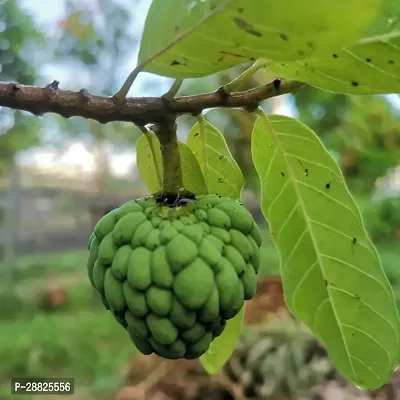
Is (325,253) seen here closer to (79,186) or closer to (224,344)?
(224,344)

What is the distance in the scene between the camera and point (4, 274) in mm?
6141

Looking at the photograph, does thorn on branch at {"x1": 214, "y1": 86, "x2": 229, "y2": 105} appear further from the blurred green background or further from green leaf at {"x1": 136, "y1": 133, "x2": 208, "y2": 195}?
the blurred green background

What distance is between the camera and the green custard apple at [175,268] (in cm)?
58

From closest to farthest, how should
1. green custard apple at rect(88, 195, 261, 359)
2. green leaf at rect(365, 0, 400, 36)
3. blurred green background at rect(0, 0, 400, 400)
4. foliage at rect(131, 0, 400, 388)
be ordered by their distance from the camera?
green leaf at rect(365, 0, 400, 36)
green custard apple at rect(88, 195, 261, 359)
foliage at rect(131, 0, 400, 388)
blurred green background at rect(0, 0, 400, 400)

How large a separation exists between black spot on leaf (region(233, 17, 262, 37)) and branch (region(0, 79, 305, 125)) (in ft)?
0.60

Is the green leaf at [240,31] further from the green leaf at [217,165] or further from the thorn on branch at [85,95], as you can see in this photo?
the green leaf at [217,165]

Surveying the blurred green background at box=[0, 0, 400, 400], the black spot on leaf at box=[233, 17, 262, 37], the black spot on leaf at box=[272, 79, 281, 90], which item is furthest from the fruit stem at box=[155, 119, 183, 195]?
the blurred green background at box=[0, 0, 400, 400]

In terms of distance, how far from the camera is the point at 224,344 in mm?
860

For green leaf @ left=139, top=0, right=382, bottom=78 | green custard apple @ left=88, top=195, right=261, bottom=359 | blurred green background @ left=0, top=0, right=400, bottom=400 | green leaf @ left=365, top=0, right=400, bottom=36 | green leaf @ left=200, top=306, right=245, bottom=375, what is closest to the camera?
green leaf @ left=139, top=0, right=382, bottom=78

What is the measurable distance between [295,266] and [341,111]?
5.93 m

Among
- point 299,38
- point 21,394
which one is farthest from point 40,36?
point 299,38

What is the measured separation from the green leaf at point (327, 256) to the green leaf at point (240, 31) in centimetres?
24

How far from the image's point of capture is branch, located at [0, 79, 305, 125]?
0.56 meters

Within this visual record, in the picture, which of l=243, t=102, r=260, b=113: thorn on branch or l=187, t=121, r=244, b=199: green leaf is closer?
l=243, t=102, r=260, b=113: thorn on branch
